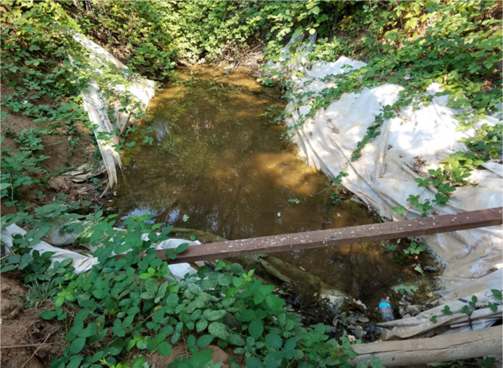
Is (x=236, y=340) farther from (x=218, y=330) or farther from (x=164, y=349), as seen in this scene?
(x=164, y=349)

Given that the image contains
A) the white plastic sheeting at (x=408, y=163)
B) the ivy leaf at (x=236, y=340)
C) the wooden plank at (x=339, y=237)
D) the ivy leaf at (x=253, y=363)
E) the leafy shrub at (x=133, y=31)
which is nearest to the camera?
the ivy leaf at (x=253, y=363)

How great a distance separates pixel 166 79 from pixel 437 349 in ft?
21.9

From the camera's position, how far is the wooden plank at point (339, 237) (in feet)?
6.05

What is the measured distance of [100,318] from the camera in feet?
5.10

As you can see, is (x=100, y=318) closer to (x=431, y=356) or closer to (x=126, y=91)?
(x=431, y=356)

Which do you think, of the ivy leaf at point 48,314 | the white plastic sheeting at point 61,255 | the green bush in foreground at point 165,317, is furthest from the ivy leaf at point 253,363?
the ivy leaf at point 48,314

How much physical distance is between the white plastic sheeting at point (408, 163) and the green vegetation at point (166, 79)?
0.42 feet

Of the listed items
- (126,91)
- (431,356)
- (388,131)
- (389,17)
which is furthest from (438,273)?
(126,91)

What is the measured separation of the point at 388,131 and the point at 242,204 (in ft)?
5.85

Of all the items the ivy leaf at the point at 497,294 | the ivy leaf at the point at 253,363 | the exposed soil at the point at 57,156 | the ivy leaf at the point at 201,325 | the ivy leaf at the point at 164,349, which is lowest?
the ivy leaf at the point at 497,294

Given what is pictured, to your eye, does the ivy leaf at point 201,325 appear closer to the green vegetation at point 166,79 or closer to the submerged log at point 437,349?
the green vegetation at point 166,79

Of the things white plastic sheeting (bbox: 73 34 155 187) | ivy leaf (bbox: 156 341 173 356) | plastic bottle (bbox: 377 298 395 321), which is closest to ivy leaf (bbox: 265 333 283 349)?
ivy leaf (bbox: 156 341 173 356)

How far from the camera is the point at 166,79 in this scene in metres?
6.89

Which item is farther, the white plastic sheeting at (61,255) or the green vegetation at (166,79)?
the white plastic sheeting at (61,255)
